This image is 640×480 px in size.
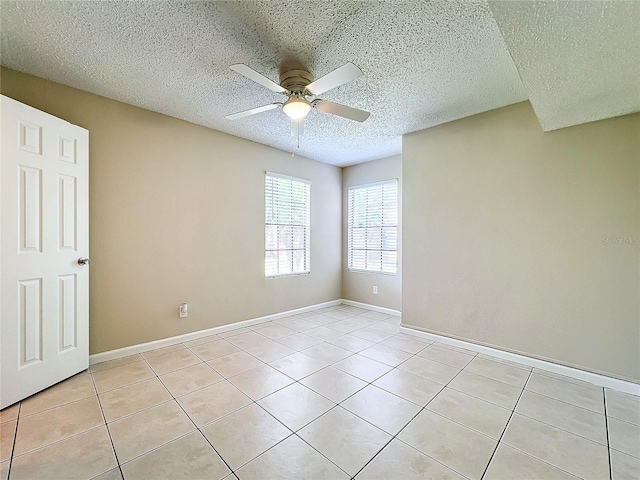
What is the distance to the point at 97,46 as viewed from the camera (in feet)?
6.41

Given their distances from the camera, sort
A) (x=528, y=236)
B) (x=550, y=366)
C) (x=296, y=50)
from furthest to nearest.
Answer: (x=528, y=236), (x=550, y=366), (x=296, y=50)

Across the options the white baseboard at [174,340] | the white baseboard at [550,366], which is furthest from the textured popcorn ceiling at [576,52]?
the white baseboard at [174,340]

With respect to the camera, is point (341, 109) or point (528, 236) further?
point (528, 236)

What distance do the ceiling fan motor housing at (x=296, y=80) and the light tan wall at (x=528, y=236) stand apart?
1.89 meters

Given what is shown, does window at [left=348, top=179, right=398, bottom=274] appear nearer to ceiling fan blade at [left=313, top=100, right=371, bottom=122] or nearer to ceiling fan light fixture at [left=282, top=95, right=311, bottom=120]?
→ ceiling fan blade at [left=313, top=100, right=371, bottom=122]

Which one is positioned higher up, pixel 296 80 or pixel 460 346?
pixel 296 80

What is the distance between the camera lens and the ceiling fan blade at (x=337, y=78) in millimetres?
1668

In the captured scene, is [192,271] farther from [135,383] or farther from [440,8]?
[440,8]

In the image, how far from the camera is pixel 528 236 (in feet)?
8.78

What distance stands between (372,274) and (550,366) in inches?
102

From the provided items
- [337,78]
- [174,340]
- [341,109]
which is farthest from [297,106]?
[174,340]

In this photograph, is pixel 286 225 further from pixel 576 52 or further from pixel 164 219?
pixel 576 52

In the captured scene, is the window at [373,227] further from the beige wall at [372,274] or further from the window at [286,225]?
the window at [286,225]

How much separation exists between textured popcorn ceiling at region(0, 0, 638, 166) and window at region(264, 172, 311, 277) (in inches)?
→ 60.5
